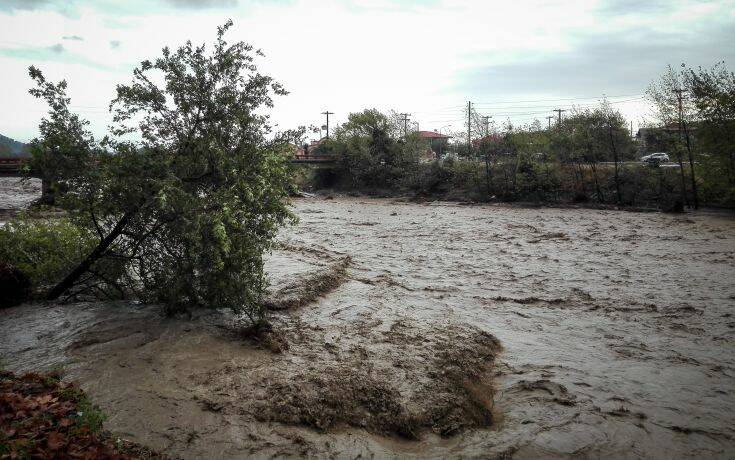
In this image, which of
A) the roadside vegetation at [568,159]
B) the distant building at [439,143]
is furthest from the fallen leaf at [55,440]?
the distant building at [439,143]

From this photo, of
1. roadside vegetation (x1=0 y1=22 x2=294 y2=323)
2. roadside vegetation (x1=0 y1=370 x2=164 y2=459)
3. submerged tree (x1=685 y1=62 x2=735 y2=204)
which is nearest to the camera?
roadside vegetation (x1=0 y1=370 x2=164 y2=459)

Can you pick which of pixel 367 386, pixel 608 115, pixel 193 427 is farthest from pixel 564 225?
pixel 193 427

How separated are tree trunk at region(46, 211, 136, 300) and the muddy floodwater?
1.78 feet

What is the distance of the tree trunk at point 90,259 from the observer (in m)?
10.2

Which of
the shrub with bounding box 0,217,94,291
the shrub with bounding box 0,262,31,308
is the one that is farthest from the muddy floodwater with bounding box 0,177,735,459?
the shrub with bounding box 0,217,94,291

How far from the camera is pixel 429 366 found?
27.9 ft

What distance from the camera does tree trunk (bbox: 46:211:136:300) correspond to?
402 inches

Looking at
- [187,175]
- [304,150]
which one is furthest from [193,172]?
[304,150]

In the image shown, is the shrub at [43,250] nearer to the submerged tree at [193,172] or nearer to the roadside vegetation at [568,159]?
the submerged tree at [193,172]

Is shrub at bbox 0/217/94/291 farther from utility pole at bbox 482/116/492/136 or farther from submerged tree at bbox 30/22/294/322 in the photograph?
utility pole at bbox 482/116/492/136

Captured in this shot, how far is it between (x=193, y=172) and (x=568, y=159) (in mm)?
37406

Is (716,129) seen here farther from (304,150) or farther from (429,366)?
(304,150)

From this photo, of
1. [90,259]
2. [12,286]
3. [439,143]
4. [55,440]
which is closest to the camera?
[55,440]

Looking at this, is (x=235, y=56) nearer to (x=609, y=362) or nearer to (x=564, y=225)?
(x=609, y=362)
